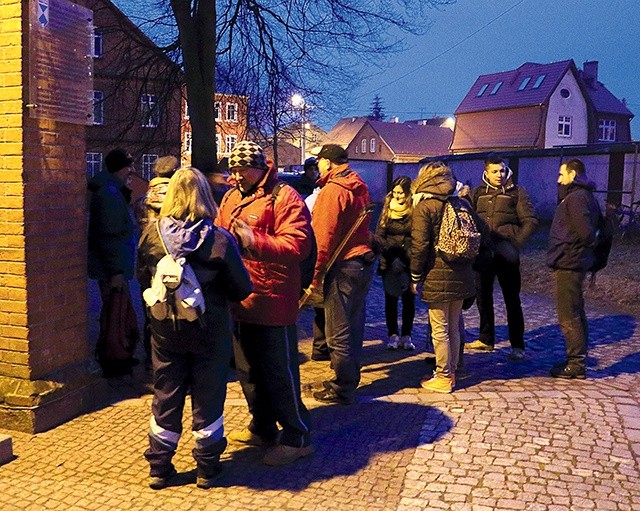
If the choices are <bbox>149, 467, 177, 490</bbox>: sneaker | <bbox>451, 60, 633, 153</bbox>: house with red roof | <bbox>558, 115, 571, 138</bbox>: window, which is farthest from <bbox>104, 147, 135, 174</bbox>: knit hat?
<bbox>558, 115, 571, 138</bbox>: window

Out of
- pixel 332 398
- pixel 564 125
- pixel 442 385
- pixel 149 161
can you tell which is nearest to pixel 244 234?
pixel 332 398

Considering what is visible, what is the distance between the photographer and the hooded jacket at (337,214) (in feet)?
18.0

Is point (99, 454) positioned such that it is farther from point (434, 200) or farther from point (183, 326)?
point (434, 200)

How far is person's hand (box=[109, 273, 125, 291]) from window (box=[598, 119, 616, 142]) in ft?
185

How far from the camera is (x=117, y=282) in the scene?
5.95 m

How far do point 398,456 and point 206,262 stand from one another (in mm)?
1775

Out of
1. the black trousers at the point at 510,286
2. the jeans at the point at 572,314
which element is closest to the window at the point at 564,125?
the black trousers at the point at 510,286

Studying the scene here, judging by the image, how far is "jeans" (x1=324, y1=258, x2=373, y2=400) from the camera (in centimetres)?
548

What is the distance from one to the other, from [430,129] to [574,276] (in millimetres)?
70545

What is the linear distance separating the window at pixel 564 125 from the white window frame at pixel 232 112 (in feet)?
133

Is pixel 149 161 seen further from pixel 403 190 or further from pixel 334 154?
pixel 334 154

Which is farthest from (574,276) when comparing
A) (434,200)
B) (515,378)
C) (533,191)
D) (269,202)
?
(533,191)

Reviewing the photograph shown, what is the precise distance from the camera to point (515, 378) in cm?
645

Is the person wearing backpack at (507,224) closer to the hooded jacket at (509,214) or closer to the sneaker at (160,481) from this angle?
the hooded jacket at (509,214)
